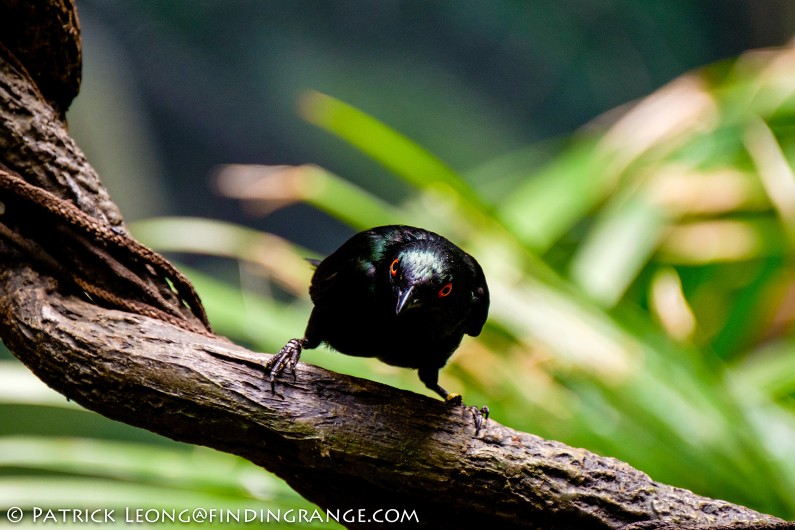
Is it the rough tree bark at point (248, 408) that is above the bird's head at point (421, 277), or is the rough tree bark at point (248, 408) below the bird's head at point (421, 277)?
below

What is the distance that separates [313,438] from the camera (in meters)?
1.44

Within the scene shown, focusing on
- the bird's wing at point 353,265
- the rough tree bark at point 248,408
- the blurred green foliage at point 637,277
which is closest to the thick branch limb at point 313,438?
the rough tree bark at point 248,408

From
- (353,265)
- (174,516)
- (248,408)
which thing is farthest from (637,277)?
(248,408)

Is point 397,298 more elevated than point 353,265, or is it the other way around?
point 353,265

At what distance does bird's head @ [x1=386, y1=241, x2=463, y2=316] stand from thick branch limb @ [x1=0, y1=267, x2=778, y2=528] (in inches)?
13.6

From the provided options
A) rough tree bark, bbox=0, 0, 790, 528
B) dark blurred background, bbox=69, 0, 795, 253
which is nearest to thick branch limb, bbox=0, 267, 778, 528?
rough tree bark, bbox=0, 0, 790, 528

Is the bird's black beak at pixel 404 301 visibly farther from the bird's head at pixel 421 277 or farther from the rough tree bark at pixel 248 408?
the rough tree bark at pixel 248 408

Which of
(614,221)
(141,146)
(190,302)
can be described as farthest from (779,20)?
(190,302)

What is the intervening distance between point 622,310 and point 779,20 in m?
5.19

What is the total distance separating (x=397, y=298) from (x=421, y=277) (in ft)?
0.28

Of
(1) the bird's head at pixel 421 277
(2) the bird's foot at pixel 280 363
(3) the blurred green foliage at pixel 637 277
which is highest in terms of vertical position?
(3) the blurred green foliage at pixel 637 277

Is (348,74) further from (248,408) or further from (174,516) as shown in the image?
(248,408)

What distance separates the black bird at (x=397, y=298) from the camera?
1.81m

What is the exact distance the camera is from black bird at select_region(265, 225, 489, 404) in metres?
1.81
